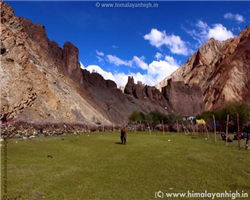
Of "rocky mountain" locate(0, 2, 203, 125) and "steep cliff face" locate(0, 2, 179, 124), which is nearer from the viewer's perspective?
"steep cliff face" locate(0, 2, 179, 124)

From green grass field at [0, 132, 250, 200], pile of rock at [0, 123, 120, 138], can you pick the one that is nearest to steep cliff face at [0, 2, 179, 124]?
pile of rock at [0, 123, 120, 138]

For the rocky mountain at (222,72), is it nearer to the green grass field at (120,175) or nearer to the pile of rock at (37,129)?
the pile of rock at (37,129)

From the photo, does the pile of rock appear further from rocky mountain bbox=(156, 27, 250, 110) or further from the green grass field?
rocky mountain bbox=(156, 27, 250, 110)

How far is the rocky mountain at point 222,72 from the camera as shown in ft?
348

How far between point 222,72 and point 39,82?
10356 centimetres

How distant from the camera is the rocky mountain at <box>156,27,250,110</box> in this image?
4178 inches

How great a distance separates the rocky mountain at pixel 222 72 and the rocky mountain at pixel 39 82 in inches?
1950

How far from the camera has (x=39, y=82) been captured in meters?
38.6

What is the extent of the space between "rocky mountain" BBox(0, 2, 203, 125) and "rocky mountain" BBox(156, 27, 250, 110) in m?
49.5
